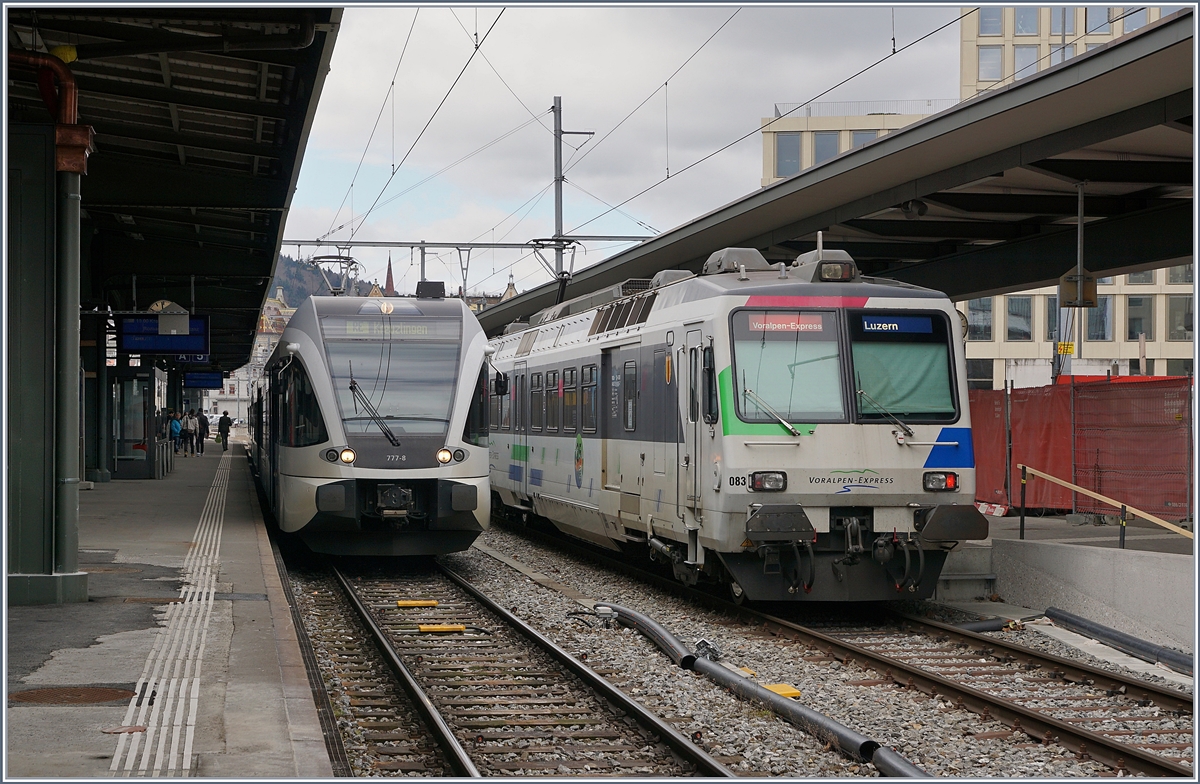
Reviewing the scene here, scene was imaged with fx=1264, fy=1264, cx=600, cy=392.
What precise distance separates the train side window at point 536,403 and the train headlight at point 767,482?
781 centimetres

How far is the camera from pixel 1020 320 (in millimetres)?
62688

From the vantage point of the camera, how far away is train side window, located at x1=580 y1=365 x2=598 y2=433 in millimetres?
15727

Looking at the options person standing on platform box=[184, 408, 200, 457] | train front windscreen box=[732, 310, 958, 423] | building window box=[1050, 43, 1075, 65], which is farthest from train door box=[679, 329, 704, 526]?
person standing on platform box=[184, 408, 200, 457]

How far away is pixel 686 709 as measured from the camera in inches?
331

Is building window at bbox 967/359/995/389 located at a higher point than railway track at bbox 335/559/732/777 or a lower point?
higher

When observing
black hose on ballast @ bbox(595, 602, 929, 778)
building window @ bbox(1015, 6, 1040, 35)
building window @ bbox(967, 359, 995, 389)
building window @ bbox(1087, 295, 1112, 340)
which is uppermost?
building window @ bbox(1015, 6, 1040, 35)

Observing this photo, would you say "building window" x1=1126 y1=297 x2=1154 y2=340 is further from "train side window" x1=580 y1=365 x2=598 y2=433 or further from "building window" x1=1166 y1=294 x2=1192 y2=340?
"train side window" x1=580 y1=365 x2=598 y2=433

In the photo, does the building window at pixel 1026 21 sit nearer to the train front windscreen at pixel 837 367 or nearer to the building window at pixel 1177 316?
the building window at pixel 1177 316

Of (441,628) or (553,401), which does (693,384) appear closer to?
(441,628)

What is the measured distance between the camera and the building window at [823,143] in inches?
2598

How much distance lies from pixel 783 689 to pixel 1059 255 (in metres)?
12.4

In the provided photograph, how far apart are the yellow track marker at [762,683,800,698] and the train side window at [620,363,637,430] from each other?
5.25 m

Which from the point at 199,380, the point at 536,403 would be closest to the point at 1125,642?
the point at 536,403

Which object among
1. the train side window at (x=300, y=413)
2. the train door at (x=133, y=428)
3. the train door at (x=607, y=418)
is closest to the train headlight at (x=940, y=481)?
the train door at (x=607, y=418)
